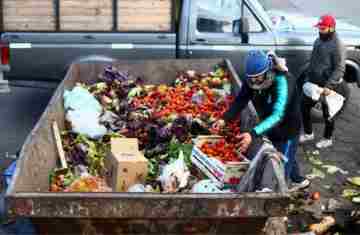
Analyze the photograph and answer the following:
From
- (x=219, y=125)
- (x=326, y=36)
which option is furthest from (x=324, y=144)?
(x=219, y=125)

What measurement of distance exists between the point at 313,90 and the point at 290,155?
1.98 meters

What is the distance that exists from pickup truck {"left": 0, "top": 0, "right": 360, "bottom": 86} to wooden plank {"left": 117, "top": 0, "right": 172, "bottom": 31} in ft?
0.10

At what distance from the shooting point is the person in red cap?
29.5 feet

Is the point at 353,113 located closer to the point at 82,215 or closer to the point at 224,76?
the point at 224,76

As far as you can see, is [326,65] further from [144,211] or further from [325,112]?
[144,211]

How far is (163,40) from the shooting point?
384 inches

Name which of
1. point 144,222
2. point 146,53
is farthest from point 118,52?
point 144,222

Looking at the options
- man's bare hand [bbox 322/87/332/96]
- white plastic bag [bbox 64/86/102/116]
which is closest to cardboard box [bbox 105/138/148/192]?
white plastic bag [bbox 64/86/102/116]

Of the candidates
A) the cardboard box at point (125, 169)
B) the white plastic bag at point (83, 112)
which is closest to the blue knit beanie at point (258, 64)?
the cardboard box at point (125, 169)

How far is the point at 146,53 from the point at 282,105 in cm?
375

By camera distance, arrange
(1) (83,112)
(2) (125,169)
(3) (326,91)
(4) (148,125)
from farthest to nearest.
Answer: (3) (326,91) < (1) (83,112) < (4) (148,125) < (2) (125,169)

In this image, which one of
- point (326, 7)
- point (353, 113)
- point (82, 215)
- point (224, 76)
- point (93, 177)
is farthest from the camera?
point (326, 7)

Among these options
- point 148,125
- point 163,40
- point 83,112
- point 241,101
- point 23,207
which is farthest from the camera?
point 163,40

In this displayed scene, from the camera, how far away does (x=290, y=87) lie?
22.0 feet
